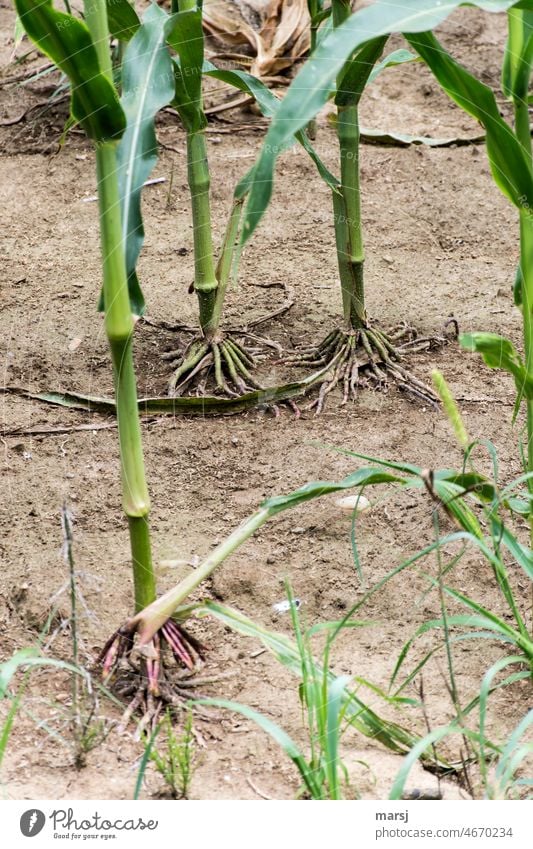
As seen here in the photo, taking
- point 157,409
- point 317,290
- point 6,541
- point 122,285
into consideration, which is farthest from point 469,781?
point 317,290

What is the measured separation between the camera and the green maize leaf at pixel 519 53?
123 cm

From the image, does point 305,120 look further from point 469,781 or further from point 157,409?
point 157,409

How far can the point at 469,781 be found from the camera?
45.2 inches

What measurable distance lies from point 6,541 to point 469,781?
31.3 inches

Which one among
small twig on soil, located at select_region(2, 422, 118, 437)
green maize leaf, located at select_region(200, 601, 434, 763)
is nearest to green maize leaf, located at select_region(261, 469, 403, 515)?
green maize leaf, located at select_region(200, 601, 434, 763)

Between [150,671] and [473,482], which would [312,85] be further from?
[150,671]

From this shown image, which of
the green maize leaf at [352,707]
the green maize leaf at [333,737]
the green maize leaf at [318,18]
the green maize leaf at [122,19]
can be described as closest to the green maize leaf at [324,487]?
the green maize leaf at [352,707]

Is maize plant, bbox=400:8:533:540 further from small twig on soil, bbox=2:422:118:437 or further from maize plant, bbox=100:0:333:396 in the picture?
small twig on soil, bbox=2:422:118:437

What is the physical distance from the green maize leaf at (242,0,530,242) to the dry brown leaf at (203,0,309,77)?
3.65 ft

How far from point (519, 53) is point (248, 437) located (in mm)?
816

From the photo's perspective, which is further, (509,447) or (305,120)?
(509,447)

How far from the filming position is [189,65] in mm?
1583

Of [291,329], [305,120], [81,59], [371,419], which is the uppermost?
[81,59]

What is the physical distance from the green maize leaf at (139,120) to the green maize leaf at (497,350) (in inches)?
15.3
